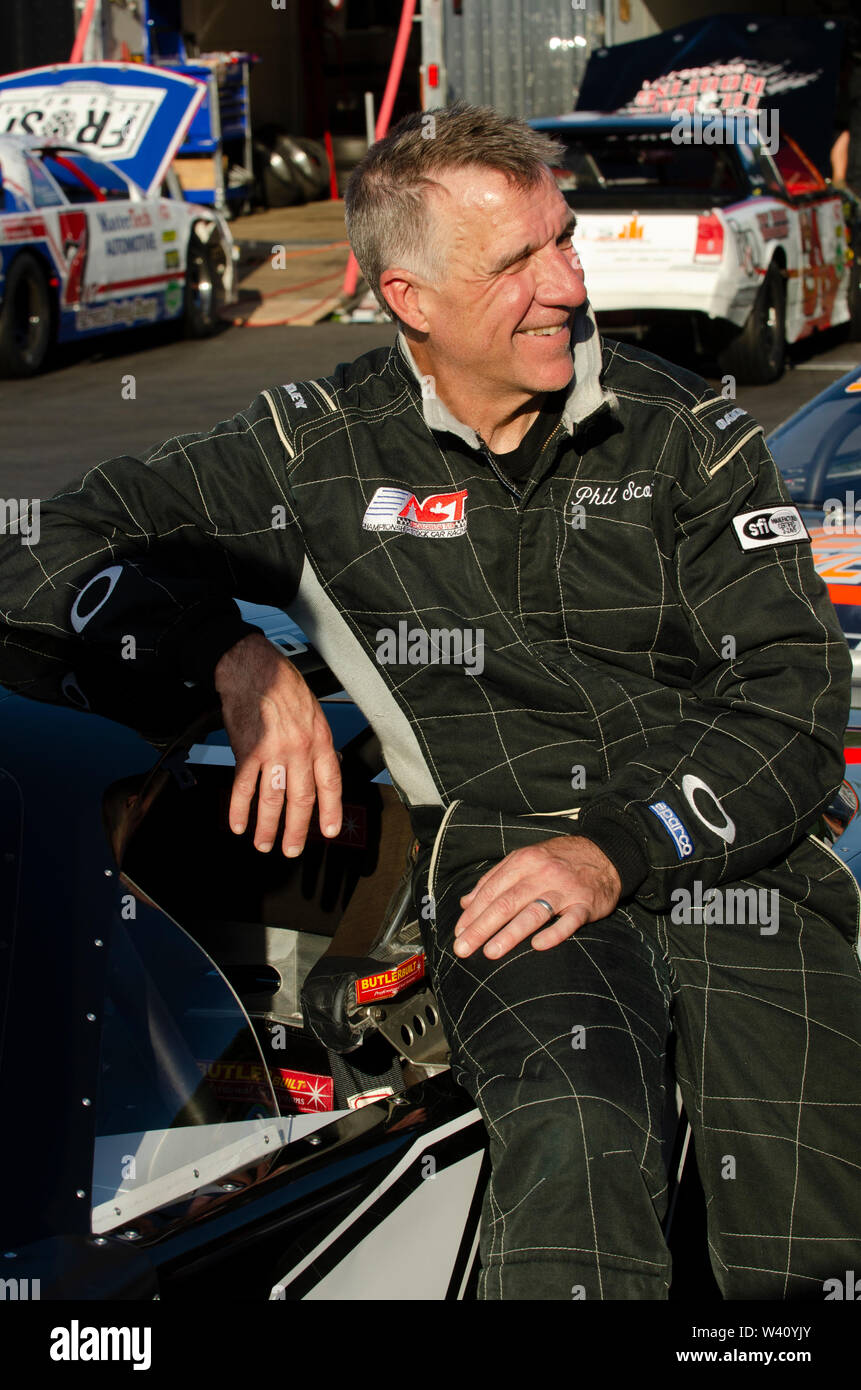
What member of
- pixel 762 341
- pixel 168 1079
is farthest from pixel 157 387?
pixel 168 1079

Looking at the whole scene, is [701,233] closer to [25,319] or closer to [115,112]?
[25,319]

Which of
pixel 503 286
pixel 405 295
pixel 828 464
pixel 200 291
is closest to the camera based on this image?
pixel 503 286

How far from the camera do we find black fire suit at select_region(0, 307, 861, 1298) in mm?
1862

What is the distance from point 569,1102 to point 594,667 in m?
0.66

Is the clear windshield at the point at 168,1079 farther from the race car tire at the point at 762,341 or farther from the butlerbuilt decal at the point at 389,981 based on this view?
the race car tire at the point at 762,341

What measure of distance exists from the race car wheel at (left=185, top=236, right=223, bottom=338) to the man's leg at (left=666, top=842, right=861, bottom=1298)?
11.3 m

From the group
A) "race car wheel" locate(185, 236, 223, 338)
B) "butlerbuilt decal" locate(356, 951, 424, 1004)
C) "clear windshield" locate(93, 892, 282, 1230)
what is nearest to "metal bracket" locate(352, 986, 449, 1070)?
"butlerbuilt decal" locate(356, 951, 424, 1004)

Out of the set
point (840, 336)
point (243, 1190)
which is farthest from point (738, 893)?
point (840, 336)

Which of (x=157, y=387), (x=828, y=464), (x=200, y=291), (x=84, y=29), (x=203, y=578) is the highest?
(x=84, y=29)

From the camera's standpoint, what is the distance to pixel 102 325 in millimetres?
11320

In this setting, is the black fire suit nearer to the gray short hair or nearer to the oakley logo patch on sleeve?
the oakley logo patch on sleeve

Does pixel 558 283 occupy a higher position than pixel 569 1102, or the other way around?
pixel 558 283

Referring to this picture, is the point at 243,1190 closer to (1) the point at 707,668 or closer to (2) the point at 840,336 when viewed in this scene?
(1) the point at 707,668

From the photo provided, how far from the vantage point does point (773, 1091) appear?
6.14 feet
